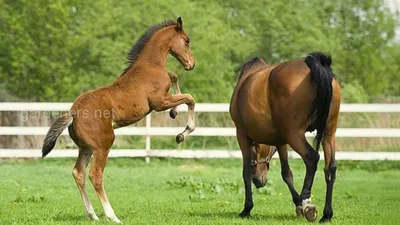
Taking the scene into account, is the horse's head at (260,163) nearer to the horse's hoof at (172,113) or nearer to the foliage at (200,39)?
the horse's hoof at (172,113)

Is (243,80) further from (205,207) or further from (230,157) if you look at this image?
(230,157)

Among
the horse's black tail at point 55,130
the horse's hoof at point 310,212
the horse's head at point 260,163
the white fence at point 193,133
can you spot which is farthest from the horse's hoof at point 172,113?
the white fence at point 193,133

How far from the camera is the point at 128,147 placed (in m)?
19.7

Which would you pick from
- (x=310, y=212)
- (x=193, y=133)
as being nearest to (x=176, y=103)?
(x=310, y=212)

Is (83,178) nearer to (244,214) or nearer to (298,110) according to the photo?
(244,214)

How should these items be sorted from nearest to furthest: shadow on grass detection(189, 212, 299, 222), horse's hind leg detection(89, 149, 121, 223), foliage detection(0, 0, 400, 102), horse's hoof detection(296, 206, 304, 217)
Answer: horse's hind leg detection(89, 149, 121, 223)
horse's hoof detection(296, 206, 304, 217)
shadow on grass detection(189, 212, 299, 222)
foliage detection(0, 0, 400, 102)

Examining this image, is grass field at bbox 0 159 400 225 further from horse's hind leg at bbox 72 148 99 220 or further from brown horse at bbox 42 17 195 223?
brown horse at bbox 42 17 195 223

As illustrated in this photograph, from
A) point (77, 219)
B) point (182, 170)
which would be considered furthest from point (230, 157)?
point (77, 219)

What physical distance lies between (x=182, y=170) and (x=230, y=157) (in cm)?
126

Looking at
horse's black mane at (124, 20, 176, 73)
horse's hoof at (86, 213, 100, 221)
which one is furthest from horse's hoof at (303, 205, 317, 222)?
horse's black mane at (124, 20, 176, 73)

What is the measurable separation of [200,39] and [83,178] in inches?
620

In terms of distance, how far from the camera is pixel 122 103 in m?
8.87

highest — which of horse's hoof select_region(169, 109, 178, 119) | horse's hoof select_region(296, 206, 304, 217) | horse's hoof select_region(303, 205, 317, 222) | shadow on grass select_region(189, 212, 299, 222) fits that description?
horse's hoof select_region(169, 109, 178, 119)

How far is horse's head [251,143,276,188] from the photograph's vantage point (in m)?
10.2
